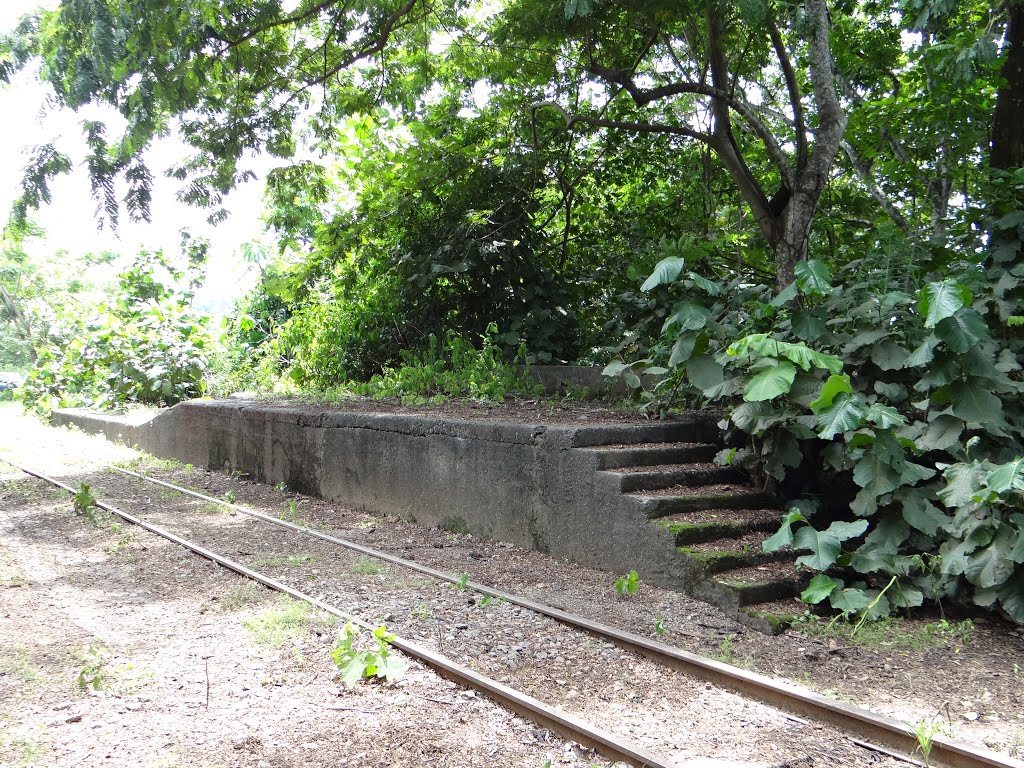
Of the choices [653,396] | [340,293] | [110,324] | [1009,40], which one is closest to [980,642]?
[653,396]

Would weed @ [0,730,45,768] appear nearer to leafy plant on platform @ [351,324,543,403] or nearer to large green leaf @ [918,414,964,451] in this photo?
large green leaf @ [918,414,964,451]

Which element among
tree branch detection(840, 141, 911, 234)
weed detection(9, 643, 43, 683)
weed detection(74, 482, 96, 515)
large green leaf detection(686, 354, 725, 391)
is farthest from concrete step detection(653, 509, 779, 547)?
tree branch detection(840, 141, 911, 234)

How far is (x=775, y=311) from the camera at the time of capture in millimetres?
6465

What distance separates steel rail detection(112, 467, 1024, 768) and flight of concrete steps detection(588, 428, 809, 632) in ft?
2.71

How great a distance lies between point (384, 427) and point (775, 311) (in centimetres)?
411

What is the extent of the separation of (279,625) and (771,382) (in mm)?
3430

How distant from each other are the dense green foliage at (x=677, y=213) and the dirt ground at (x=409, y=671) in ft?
2.54

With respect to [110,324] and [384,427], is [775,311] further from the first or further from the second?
[110,324]

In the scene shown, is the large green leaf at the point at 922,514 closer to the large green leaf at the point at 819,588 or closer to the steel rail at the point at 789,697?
the large green leaf at the point at 819,588

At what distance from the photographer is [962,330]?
5094 mm

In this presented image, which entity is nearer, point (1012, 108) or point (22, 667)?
point (22, 667)

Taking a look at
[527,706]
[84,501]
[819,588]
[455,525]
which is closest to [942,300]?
[819,588]

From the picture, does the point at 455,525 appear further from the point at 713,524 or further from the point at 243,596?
A: the point at 713,524

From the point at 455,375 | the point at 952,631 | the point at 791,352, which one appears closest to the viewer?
the point at 952,631
